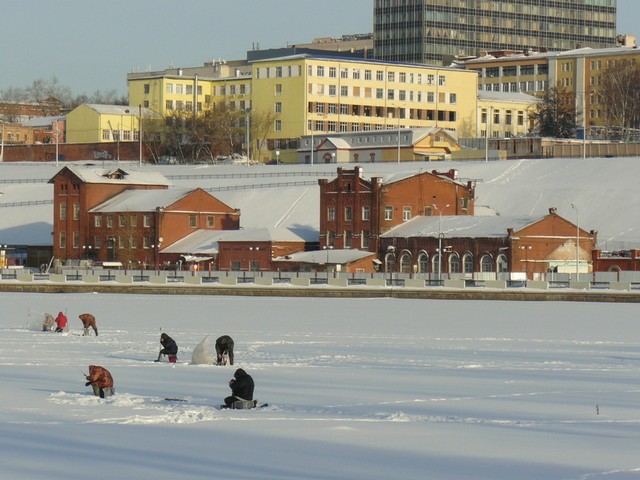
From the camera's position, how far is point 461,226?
102750 mm

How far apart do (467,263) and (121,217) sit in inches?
1264

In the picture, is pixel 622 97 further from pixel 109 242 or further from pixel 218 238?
pixel 109 242

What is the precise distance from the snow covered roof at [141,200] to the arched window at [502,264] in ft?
100

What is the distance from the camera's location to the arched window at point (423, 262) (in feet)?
335

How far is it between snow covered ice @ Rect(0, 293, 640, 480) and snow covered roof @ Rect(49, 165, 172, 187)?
6922 cm

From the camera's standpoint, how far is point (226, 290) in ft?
303

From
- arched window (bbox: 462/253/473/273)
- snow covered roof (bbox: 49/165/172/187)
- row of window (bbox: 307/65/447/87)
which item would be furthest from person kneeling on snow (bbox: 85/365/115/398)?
row of window (bbox: 307/65/447/87)

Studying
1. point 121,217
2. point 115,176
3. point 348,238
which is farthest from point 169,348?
point 115,176

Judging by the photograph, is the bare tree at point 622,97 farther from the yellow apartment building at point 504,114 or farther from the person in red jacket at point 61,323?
the person in red jacket at point 61,323

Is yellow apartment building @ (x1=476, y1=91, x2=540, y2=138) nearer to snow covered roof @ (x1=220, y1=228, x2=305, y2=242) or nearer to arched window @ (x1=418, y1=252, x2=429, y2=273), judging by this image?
snow covered roof @ (x1=220, y1=228, x2=305, y2=242)

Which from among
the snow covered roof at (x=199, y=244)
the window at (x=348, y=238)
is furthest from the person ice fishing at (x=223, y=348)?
the snow covered roof at (x=199, y=244)

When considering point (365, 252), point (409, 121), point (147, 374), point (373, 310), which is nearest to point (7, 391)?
point (147, 374)

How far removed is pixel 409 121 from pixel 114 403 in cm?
14817

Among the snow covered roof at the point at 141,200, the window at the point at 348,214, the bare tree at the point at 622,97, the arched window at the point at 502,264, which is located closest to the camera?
the arched window at the point at 502,264
